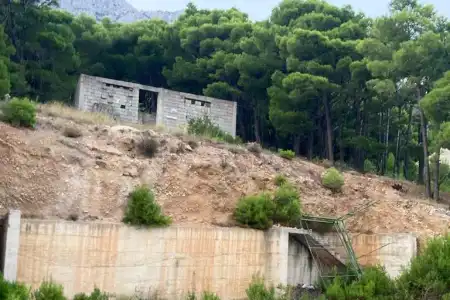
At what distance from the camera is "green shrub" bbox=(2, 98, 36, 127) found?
58.0ft

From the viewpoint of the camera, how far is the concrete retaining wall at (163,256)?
1385cm

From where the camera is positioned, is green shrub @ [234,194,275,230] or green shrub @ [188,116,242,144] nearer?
green shrub @ [234,194,275,230]

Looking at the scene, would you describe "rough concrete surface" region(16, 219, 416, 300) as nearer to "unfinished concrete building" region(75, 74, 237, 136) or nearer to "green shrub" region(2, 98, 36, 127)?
"green shrub" region(2, 98, 36, 127)

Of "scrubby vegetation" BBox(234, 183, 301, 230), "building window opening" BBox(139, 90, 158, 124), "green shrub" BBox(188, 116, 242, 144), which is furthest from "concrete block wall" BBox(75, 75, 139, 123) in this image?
"scrubby vegetation" BBox(234, 183, 301, 230)

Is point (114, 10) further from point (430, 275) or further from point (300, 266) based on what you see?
point (430, 275)

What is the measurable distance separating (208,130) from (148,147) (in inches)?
195

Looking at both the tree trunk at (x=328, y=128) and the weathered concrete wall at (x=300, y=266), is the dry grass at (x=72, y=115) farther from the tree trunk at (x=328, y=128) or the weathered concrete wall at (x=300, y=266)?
the tree trunk at (x=328, y=128)

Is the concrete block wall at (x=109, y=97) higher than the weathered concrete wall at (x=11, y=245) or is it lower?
higher

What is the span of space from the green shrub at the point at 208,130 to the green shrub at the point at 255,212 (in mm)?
5011

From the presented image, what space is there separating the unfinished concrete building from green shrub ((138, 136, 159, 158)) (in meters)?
4.60

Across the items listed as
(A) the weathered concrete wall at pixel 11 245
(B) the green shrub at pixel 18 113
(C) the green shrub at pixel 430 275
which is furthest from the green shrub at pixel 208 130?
(A) the weathered concrete wall at pixel 11 245

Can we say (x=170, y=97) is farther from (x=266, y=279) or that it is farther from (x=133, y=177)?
(x=266, y=279)

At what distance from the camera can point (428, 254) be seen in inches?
592

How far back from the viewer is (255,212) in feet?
57.5
